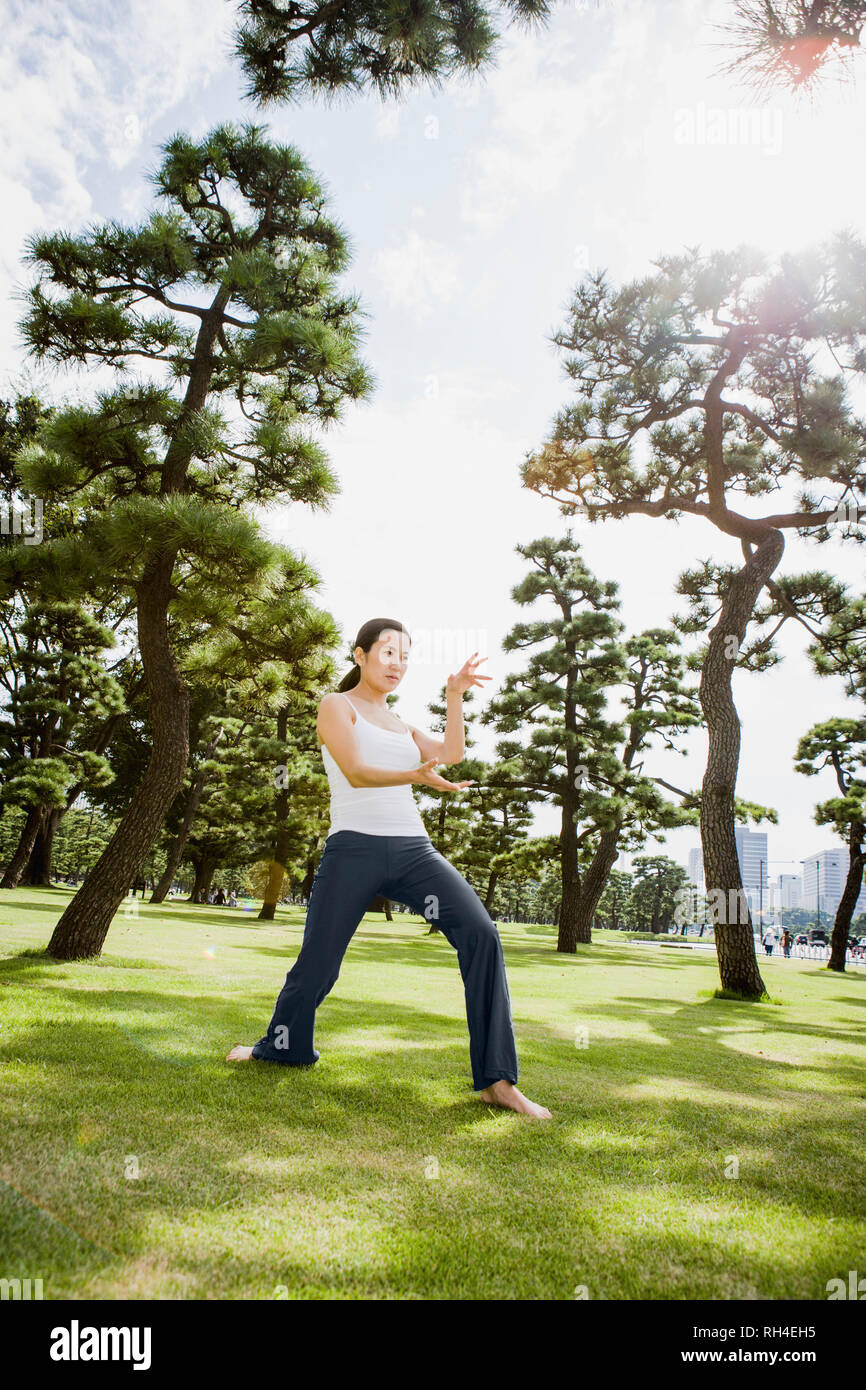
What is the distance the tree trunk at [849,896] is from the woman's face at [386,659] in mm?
20605

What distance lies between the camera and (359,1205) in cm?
184

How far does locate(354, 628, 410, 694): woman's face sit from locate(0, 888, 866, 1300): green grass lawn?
169 centimetres

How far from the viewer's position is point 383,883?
292cm

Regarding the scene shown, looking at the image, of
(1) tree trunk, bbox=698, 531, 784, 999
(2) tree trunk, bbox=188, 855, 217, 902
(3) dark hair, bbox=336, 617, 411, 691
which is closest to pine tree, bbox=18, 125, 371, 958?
(3) dark hair, bbox=336, 617, 411, 691

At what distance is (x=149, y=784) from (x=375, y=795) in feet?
14.0

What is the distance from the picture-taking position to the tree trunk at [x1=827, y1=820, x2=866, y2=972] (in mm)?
19844

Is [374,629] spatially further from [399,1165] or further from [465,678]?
[399,1165]

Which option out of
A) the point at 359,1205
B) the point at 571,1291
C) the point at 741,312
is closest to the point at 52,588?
Result: the point at 359,1205

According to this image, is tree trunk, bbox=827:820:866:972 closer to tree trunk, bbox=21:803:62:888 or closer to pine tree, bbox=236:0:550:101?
pine tree, bbox=236:0:550:101

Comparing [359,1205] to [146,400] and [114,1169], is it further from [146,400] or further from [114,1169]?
[146,400]

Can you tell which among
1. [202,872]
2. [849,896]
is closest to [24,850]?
[202,872]

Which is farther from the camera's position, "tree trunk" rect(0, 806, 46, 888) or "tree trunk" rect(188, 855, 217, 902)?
"tree trunk" rect(188, 855, 217, 902)

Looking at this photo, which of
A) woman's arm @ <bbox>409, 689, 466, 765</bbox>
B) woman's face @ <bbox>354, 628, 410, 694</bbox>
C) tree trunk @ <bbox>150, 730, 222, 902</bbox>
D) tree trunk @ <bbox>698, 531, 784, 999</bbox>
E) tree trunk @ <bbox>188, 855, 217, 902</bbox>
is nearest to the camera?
woman's arm @ <bbox>409, 689, 466, 765</bbox>
